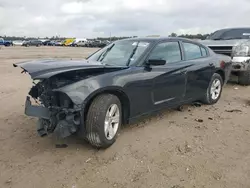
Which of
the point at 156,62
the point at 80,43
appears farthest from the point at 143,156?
the point at 80,43

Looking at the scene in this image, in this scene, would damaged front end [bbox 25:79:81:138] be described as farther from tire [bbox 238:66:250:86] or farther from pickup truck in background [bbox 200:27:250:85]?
tire [bbox 238:66:250:86]

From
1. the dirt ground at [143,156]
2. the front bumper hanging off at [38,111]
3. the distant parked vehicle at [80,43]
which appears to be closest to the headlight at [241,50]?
the dirt ground at [143,156]

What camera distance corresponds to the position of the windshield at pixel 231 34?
1032 centimetres

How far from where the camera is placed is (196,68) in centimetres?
611

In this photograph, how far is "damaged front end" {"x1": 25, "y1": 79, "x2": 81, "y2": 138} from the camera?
13.1 ft

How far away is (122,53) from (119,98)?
3.39 feet

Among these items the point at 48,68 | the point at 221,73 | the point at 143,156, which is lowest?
the point at 143,156

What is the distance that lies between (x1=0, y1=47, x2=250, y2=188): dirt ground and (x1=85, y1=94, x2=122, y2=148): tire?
0.17 meters

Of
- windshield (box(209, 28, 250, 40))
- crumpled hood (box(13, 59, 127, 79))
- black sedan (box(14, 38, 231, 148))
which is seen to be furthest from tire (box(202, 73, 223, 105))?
windshield (box(209, 28, 250, 40))

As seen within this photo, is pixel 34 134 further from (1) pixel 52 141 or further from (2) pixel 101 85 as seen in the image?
(2) pixel 101 85

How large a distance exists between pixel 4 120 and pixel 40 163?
7.01ft

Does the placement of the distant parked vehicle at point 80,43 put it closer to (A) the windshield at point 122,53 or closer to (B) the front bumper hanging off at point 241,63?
(B) the front bumper hanging off at point 241,63

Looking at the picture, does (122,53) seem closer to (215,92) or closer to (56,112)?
(56,112)

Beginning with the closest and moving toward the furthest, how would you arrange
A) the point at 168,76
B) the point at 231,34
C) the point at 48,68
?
1. the point at 48,68
2. the point at 168,76
3. the point at 231,34
